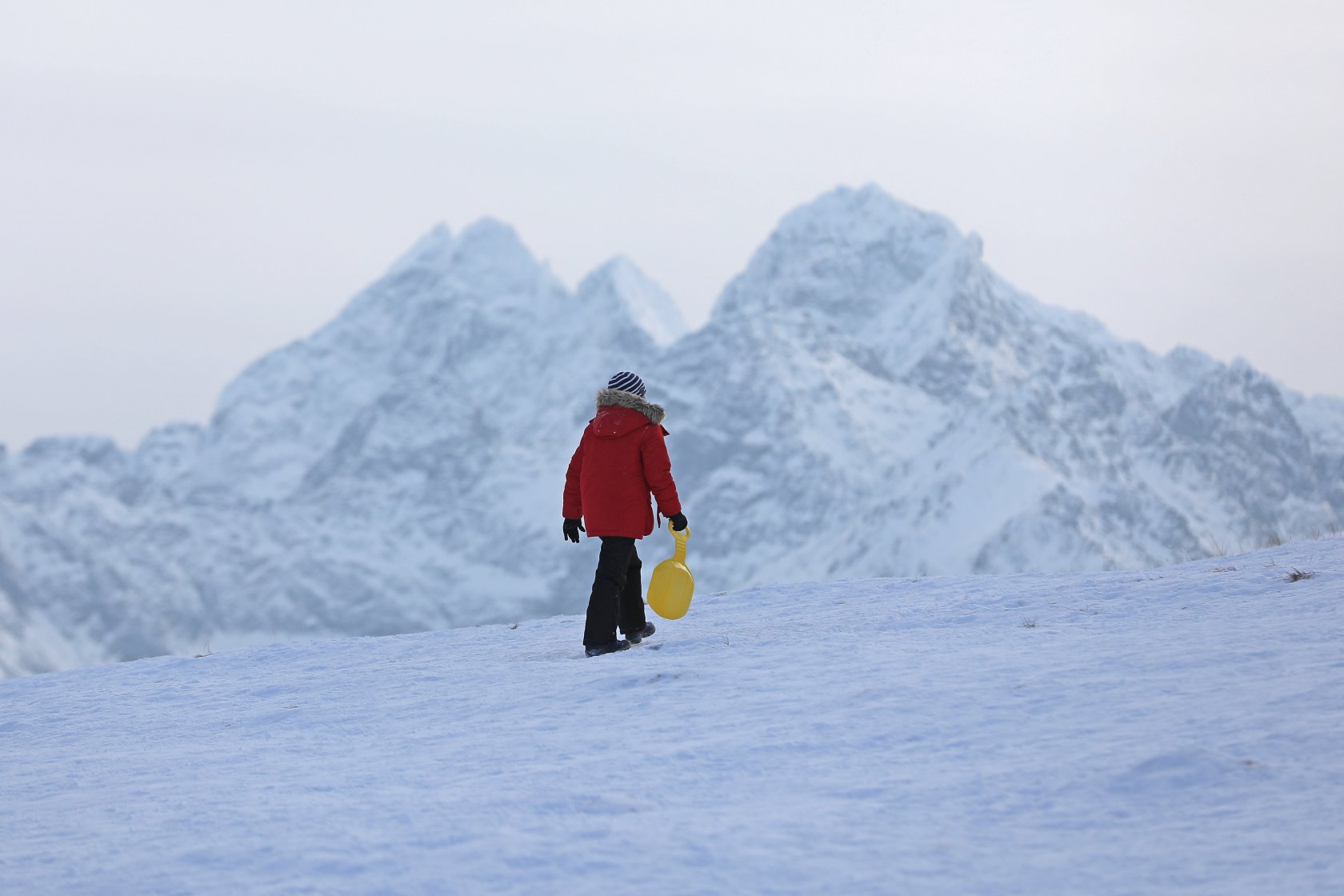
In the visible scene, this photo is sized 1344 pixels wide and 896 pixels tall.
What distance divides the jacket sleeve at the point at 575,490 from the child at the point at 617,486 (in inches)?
1.9

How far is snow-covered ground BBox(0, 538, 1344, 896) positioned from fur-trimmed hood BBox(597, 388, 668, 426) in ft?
5.88

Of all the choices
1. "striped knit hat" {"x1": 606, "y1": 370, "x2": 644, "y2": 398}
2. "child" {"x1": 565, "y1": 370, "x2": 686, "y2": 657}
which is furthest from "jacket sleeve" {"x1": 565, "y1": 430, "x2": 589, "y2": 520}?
"striped knit hat" {"x1": 606, "y1": 370, "x2": 644, "y2": 398}

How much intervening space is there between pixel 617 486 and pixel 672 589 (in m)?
1.00

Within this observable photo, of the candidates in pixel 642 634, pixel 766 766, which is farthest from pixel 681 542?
pixel 766 766

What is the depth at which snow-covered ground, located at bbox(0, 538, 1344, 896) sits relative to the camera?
584 cm

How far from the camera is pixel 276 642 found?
14250 mm

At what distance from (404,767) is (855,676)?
110 inches

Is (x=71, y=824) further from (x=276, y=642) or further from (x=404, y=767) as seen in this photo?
(x=276, y=642)

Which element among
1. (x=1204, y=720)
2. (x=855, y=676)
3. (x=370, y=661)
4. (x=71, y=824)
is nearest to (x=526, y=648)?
(x=370, y=661)

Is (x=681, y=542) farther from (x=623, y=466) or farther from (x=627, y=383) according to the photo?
(x=627, y=383)

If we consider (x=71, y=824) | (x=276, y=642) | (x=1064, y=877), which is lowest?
(x=1064, y=877)

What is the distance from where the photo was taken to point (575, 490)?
11930 mm

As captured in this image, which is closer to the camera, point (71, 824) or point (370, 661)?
point (71, 824)

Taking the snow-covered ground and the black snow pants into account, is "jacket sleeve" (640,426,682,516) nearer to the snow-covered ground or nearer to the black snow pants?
the black snow pants
